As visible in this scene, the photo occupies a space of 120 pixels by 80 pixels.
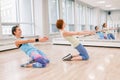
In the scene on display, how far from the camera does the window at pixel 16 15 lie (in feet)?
21.7

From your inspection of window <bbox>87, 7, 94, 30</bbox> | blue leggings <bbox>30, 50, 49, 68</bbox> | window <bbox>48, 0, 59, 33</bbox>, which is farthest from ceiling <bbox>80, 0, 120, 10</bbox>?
blue leggings <bbox>30, 50, 49, 68</bbox>

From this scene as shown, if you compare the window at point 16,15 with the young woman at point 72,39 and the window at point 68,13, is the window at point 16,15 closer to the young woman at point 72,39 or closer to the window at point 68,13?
the window at point 68,13

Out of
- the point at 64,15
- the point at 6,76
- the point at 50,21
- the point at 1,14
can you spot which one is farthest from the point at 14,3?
the point at 6,76

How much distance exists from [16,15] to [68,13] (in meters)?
4.93

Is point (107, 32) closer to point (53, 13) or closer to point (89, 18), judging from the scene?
point (53, 13)

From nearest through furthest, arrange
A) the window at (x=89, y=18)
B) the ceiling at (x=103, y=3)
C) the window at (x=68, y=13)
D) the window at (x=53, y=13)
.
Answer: the window at (x=53, y=13)
the window at (x=68, y=13)
the ceiling at (x=103, y=3)
the window at (x=89, y=18)

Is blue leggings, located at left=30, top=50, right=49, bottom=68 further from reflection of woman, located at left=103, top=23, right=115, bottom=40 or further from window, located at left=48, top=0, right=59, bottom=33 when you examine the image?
window, located at left=48, top=0, right=59, bottom=33

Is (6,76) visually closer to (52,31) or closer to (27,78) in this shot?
(27,78)

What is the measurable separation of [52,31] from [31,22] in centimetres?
160

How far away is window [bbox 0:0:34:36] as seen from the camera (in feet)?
21.7

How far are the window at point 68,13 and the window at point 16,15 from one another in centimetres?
306

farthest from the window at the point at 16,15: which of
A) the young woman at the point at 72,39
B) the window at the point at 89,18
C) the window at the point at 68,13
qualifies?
the window at the point at 89,18

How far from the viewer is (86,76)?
274 cm

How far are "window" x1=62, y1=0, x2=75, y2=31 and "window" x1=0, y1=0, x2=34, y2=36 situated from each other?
306 centimetres
